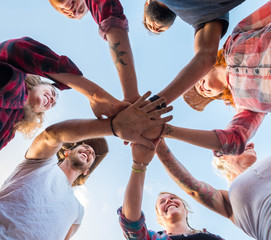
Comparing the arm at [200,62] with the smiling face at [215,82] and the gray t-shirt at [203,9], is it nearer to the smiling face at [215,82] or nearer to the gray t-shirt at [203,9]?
the gray t-shirt at [203,9]

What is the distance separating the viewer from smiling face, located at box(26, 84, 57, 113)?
3.09 meters

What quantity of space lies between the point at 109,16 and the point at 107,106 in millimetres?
932

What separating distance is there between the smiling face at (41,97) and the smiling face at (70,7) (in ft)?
3.58

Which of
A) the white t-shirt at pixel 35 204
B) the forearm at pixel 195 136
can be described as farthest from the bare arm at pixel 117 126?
the white t-shirt at pixel 35 204

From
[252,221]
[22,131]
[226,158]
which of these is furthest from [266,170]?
[22,131]

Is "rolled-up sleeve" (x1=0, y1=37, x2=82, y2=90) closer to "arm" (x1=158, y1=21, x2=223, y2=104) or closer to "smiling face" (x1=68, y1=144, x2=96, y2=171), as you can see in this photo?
"arm" (x1=158, y1=21, x2=223, y2=104)

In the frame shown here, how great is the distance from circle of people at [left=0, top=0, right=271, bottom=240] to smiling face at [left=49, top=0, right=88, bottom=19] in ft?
0.04

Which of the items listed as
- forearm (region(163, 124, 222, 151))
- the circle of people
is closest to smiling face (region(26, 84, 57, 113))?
the circle of people

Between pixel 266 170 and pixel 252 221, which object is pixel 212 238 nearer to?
pixel 252 221

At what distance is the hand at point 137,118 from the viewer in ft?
6.82

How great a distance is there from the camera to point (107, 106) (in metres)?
2.05

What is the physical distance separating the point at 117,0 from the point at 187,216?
3360 millimetres

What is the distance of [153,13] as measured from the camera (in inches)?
113

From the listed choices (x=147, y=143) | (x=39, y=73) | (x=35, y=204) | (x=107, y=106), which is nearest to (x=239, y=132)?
(x=147, y=143)
